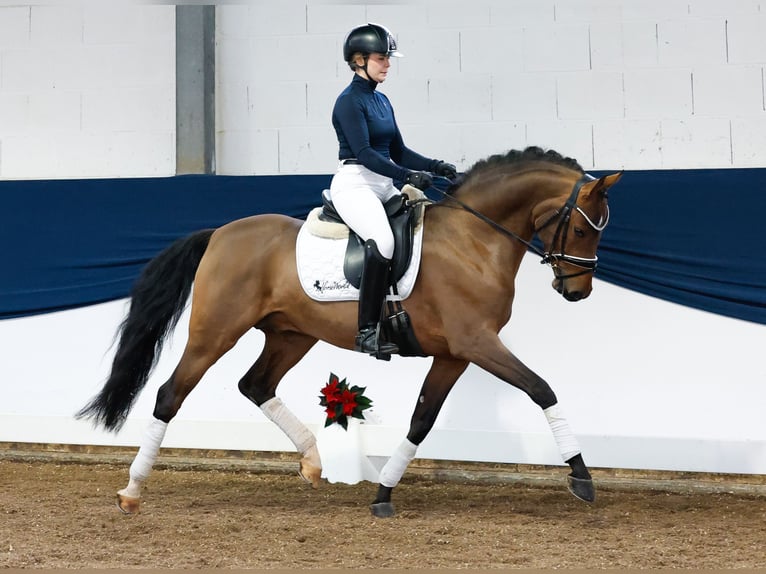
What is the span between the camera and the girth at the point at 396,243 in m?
Result: 4.17

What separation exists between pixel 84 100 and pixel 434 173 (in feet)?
9.40

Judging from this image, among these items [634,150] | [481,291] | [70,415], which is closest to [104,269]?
[70,415]

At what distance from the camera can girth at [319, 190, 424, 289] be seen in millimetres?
4168

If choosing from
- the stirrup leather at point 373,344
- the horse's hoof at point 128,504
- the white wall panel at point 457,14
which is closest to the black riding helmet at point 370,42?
the stirrup leather at point 373,344

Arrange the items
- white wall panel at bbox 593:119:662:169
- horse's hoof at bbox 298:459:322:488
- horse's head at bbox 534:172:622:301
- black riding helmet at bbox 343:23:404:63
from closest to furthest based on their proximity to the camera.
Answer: horse's head at bbox 534:172:622:301 < black riding helmet at bbox 343:23:404:63 < horse's hoof at bbox 298:459:322:488 < white wall panel at bbox 593:119:662:169

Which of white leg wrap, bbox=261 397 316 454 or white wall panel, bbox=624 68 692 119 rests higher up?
white wall panel, bbox=624 68 692 119

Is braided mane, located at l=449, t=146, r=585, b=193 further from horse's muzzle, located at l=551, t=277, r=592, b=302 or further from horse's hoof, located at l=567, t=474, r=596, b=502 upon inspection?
horse's hoof, located at l=567, t=474, r=596, b=502

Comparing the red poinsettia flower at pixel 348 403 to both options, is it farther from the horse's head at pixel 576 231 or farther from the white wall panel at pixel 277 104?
Result: the white wall panel at pixel 277 104

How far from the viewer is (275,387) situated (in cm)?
466

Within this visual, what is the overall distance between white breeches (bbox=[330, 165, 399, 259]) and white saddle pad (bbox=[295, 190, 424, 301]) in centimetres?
12

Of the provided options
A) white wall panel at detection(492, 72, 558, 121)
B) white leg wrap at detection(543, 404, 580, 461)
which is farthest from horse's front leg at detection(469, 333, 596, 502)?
white wall panel at detection(492, 72, 558, 121)

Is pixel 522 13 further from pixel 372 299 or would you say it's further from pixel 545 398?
pixel 545 398

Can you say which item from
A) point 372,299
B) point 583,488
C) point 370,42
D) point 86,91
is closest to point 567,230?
point 372,299

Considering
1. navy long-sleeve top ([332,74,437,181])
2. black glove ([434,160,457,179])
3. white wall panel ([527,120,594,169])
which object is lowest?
black glove ([434,160,457,179])
